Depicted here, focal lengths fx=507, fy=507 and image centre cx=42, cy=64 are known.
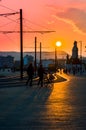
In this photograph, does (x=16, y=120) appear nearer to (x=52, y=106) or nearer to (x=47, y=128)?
(x=47, y=128)

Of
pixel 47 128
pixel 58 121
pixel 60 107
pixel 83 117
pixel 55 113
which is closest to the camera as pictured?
pixel 47 128

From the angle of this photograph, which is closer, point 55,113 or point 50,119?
point 50,119

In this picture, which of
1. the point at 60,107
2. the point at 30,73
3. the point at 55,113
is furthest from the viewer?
the point at 30,73

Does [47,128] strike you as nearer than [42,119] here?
Yes

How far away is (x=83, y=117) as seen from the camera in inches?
663

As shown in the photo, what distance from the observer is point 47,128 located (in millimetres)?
13977

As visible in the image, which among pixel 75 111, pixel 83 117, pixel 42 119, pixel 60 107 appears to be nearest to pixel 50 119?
pixel 42 119

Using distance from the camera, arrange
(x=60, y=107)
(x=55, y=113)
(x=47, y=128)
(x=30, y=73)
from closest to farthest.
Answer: (x=47, y=128)
(x=55, y=113)
(x=60, y=107)
(x=30, y=73)

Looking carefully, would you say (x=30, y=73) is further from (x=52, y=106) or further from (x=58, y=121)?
(x=58, y=121)

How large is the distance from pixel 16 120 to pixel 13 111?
3.00 meters

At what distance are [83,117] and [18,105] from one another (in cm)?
519

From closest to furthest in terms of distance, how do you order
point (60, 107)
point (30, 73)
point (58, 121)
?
point (58, 121) → point (60, 107) → point (30, 73)

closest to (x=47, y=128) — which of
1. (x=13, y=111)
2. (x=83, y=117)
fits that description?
(x=83, y=117)

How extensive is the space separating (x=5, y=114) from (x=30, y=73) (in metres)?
22.5
